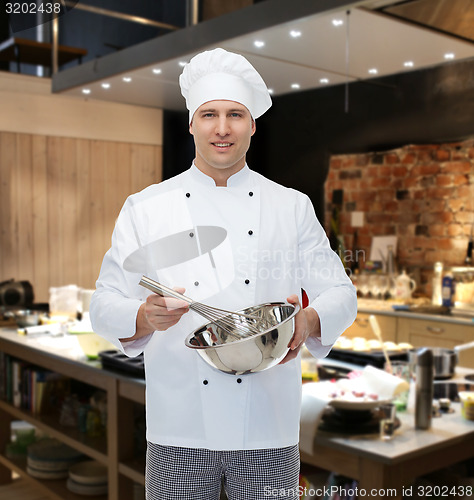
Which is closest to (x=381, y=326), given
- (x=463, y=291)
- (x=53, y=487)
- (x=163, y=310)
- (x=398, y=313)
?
(x=398, y=313)

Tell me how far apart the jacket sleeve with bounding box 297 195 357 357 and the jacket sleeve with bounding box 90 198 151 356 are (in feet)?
0.88

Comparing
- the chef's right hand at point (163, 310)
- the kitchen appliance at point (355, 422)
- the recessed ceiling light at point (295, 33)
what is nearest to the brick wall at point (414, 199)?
the recessed ceiling light at point (295, 33)

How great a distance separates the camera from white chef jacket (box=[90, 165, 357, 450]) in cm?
103

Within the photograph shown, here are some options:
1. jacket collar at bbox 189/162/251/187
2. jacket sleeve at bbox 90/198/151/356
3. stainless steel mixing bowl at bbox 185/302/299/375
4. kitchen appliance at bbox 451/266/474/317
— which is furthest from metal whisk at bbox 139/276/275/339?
kitchen appliance at bbox 451/266/474/317

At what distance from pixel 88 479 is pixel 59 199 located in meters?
2.57

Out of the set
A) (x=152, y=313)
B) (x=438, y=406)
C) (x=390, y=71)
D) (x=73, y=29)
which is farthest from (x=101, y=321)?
(x=73, y=29)

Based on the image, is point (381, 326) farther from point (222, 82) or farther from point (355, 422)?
point (222, 82)

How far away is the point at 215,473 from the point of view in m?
1.07

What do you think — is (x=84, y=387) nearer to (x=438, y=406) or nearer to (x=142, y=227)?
(x=438, y=406)

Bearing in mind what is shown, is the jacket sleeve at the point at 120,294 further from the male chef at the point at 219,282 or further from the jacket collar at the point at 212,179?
the jacket collar at the point at 212,179

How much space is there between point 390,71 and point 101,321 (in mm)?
3183

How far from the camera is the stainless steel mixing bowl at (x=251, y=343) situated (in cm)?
91

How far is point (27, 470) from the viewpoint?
9.96 feet

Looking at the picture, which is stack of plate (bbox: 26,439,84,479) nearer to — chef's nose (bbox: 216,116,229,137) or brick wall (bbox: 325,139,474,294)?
brick wall (bbox: 325,139,474,294)
